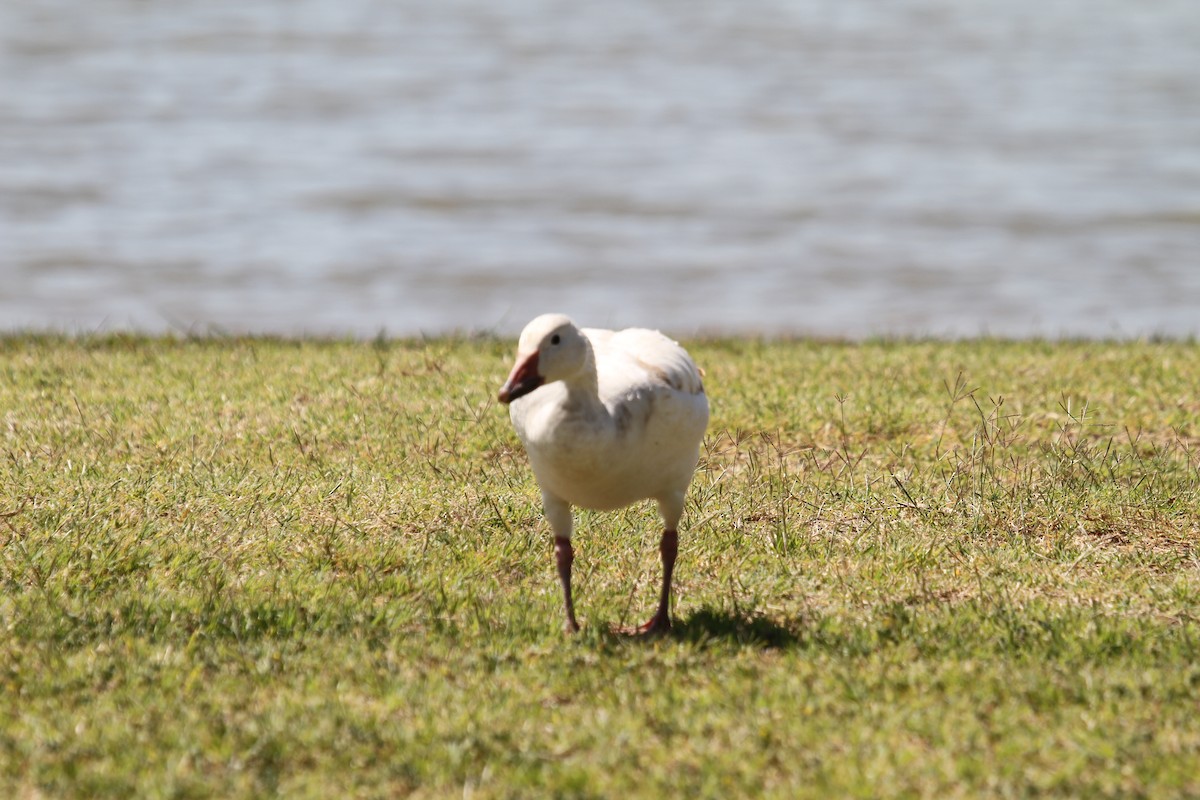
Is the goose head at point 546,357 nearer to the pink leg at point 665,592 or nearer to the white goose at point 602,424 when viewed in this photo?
the white goose at point 602,424

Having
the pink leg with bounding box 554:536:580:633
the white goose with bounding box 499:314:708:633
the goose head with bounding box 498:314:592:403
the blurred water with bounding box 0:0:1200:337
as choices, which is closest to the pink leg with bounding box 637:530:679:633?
the white goose with bounding box 499:314:708:633

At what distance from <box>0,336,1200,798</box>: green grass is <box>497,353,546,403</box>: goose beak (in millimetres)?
912

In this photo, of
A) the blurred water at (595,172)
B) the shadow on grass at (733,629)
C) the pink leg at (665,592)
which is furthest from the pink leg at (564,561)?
the blurred water at (595,172)

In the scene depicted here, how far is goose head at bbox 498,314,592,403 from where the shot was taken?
4777mm

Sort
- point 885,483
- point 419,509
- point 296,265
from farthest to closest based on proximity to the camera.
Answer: point 296,265 → point 885,483 → point 419,509

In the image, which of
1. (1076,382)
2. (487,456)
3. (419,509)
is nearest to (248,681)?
(419,509)

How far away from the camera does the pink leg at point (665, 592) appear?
523 cm

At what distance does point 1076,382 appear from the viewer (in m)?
9.01

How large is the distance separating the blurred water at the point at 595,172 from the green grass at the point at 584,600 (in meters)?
4.86

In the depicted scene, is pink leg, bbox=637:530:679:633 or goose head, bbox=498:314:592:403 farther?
pink leg, bbox=637:530:679:633

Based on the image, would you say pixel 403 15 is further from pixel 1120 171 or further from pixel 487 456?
pixel 487 456

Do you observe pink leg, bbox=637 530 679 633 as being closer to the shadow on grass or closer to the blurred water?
the shadow on grass

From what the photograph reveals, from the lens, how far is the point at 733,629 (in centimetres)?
524

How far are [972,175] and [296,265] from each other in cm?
983
